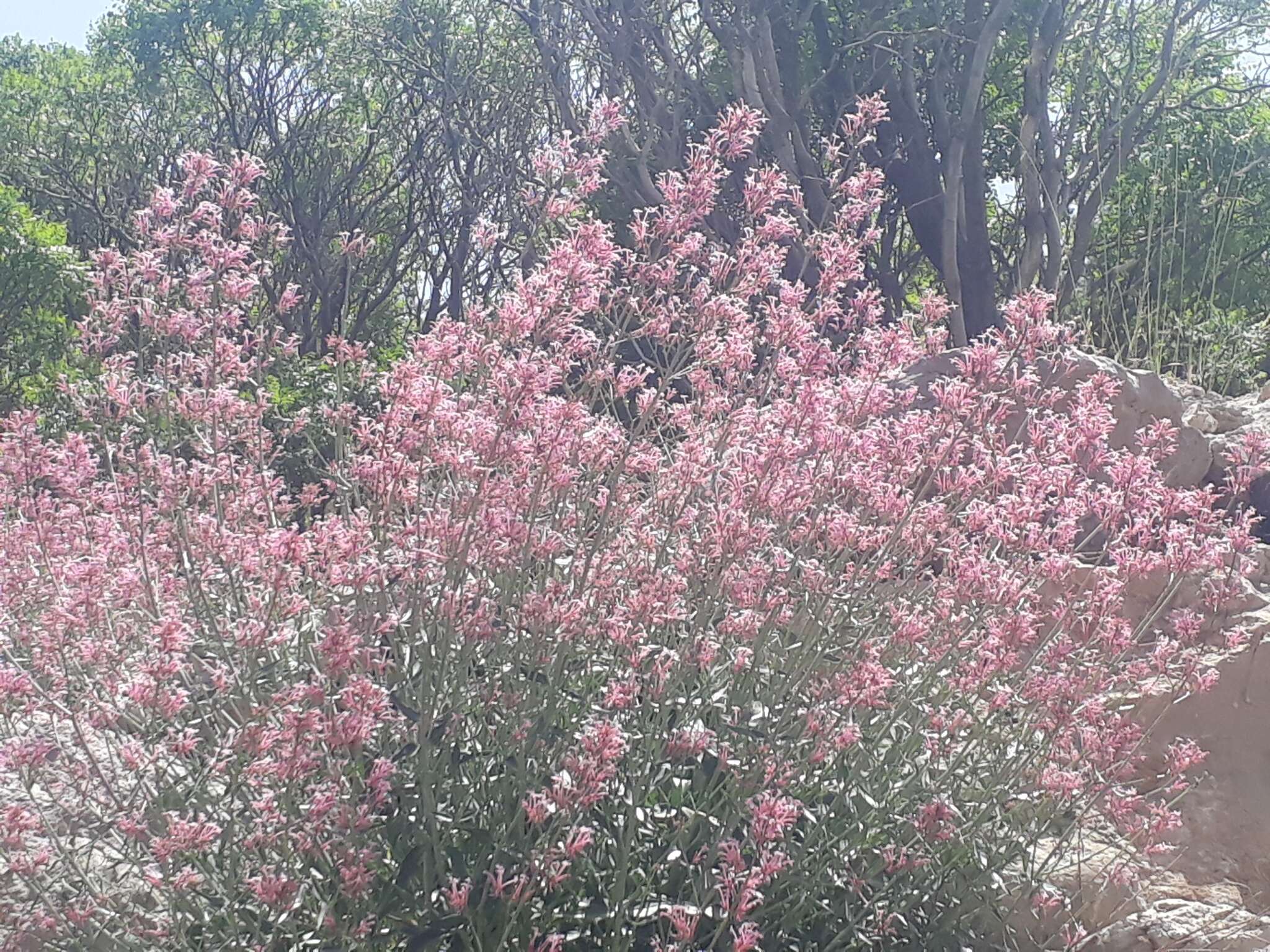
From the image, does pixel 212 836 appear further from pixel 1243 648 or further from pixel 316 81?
pixel 316 81

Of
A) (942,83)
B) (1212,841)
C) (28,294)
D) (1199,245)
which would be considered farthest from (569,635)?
(1199,245)

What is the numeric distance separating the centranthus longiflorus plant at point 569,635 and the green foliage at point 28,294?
12710 mm

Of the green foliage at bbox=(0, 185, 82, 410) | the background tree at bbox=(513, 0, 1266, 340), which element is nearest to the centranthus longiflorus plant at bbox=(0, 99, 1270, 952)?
the background tree at bbox=(513, 0, 1266, 340)

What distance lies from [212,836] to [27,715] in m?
1.12

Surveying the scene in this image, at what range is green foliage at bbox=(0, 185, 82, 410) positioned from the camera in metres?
15.6

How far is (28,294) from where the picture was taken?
52.0 ft

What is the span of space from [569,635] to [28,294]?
48.0ft

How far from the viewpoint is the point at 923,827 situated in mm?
3418

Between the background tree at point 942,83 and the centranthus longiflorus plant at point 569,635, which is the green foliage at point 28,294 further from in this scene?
the centranthus longiflorus plant at point 569,635

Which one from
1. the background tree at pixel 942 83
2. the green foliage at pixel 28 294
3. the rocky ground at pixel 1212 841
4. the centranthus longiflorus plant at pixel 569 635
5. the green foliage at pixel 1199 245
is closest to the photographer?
the centranthus longiflorus plant at pixel 569 635

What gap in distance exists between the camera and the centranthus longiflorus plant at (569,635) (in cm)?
308

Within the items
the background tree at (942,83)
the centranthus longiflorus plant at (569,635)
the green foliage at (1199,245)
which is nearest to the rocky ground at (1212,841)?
the centranthus longiflorus plant at (569,635)

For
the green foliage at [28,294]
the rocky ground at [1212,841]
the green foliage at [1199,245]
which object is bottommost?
the rocky ground at [1212,841]

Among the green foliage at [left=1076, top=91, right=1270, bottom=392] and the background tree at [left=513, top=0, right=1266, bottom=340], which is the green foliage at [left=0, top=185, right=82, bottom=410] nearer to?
the background tree at [left=513, top=0, right=1266, bottom=340]
